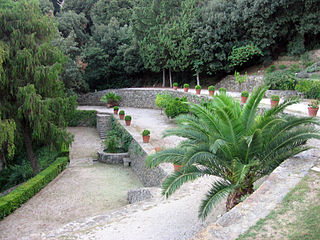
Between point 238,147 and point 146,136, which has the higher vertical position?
point 238,147

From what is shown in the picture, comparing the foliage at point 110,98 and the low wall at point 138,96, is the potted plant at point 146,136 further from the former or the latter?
the foliage at point 110,98

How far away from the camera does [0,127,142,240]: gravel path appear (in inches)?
393

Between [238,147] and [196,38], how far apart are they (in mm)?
19309

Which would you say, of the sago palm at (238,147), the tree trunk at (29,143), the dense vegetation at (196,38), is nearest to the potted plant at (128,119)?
the tree trunk at (29,143)

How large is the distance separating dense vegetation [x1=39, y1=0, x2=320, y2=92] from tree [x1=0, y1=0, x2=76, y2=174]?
1151 cm

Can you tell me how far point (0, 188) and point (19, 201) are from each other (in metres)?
5.33

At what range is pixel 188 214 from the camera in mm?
7504

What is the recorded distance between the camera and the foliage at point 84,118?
25469 millimetres

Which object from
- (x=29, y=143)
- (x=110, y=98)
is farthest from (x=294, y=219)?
(x=110, y=98)

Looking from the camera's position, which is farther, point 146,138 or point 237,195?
point 146,138

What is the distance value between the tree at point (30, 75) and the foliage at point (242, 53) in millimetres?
14432

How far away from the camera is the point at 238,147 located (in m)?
6.26

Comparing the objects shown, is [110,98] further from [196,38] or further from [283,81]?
[283,81]

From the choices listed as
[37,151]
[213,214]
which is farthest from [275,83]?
[37,151]
